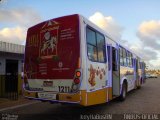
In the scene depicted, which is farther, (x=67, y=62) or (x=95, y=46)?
(x=95, y=46)

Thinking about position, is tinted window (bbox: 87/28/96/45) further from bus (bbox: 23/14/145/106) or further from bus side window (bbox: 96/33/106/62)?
bus side window (bbox: 96/33/106/62)

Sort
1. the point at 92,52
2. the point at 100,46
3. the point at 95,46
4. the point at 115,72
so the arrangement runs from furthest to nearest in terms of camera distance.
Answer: the point at 115,72 < the point at 100,46 < the point at 95,46 < the point at 92,52

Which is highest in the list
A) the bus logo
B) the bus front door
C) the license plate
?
the bus logo

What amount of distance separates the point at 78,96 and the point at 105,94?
2000 millimetres

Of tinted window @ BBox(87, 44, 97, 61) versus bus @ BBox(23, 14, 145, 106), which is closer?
bus @ BBox(23, 14, 145, 106)

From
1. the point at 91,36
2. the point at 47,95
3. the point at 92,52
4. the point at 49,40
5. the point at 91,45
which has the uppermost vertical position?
the point at 91,36

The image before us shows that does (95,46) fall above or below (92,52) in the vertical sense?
above

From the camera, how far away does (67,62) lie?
7988 mm

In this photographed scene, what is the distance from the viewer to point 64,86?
26.1 feet

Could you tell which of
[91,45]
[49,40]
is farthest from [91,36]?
[49,40]

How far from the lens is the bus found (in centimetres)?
780

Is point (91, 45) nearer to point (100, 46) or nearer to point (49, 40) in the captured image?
point (100, 46)

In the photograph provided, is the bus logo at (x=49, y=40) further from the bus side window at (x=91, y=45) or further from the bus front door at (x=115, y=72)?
the bus front door at (x=115, y=72)

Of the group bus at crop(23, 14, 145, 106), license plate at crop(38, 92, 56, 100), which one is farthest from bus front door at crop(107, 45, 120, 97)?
license plate at crop(38, 92, 56, 100)
